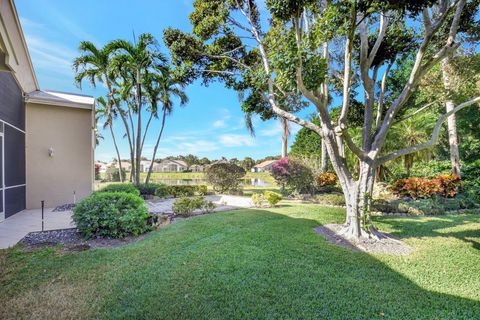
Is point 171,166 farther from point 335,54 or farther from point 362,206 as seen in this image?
point 362,206

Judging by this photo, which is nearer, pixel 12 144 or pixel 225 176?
pixel 12 144

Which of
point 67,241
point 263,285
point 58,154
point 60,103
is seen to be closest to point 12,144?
point 58,154

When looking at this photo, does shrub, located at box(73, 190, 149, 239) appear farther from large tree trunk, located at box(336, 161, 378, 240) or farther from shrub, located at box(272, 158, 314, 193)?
shrub, located at box(272, 158, 314, 193)

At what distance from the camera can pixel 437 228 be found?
6750 millimetres

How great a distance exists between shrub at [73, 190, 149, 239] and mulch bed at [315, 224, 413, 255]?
473cm

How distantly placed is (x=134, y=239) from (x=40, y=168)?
756 centimetres

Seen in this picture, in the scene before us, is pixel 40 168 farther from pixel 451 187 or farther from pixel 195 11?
pixel 451 187

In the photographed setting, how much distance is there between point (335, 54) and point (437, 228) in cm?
637

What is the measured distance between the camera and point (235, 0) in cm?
752

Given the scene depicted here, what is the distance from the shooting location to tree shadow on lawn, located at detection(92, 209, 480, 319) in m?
2.87

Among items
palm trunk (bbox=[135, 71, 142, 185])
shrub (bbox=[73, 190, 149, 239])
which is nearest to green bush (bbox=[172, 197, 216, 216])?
shrub (bbox=[73, 190, 149, 239])

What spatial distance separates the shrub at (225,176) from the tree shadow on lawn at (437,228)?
8.99 meters

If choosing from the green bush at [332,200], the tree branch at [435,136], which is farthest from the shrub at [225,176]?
the tree branch at [435,136]

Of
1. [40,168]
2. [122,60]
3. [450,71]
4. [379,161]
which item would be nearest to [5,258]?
[40,168]
